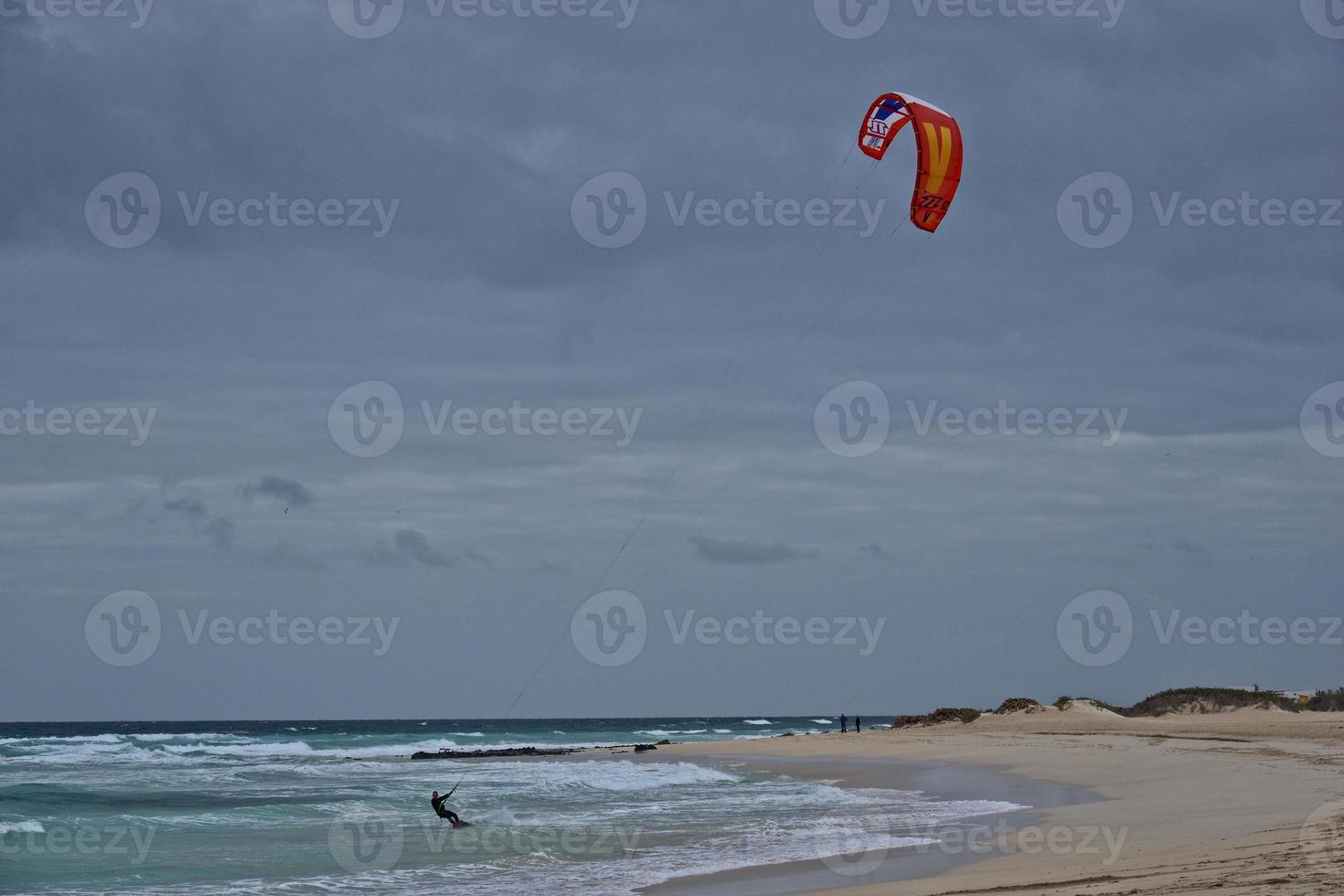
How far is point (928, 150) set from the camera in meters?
19.3

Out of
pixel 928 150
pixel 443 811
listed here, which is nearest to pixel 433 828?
pixel 443 811

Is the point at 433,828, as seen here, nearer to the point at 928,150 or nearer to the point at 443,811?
the point at 443,811

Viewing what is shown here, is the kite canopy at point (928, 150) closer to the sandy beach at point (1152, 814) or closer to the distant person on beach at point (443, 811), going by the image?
the sandy beach at point (1152, 814)

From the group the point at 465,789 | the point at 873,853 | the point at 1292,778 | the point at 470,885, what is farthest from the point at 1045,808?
the point at 465,789

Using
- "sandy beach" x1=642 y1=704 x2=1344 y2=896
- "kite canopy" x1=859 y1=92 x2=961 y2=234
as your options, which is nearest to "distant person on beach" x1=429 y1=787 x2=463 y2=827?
"sandy beach" x1=642 y1=704 x2=1344 y2=896

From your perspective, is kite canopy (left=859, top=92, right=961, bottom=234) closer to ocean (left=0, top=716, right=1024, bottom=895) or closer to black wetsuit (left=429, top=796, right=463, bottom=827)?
ocean (left=0, top=716, right=1024, bottom=895)

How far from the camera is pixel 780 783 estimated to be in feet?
94.8

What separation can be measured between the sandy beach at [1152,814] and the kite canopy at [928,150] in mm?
9195

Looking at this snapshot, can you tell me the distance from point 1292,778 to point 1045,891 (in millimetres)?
10863

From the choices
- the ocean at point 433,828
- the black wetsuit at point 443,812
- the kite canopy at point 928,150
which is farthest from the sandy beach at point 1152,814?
the kite canopy at point 928,150

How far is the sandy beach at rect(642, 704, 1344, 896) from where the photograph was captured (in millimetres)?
10656

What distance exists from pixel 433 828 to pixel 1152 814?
11.2m

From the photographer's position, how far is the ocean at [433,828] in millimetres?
15789

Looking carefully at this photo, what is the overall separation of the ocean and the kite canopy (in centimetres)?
927
